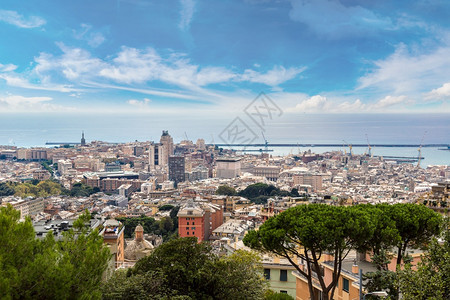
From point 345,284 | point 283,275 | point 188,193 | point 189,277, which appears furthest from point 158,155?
point 345,284

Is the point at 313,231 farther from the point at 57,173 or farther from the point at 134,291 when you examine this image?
the point at 57,173

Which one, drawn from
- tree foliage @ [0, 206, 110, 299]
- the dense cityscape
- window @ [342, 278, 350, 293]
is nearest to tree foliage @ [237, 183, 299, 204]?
the dense cityscape

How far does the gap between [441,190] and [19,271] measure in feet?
58.5

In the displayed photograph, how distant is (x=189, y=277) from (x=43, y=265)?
3.39 m

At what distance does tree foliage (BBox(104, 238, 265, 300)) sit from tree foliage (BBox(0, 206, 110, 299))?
6.38 ft

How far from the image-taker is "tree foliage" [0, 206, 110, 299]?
4.23 m

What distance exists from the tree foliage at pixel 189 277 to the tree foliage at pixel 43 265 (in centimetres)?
194

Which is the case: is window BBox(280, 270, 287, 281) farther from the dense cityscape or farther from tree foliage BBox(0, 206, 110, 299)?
tree foliage BBox(0, 206, 110, 299)

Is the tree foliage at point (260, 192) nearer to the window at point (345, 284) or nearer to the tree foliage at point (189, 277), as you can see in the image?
the tree foliage at point (189, 277)

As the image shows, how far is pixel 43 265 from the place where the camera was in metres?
4.35

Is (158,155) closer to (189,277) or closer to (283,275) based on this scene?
(283,275)

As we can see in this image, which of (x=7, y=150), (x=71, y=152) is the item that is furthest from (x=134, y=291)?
(x=7, y=150)

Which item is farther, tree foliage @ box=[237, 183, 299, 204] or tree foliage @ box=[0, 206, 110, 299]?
tree foliage @ box=[237, 183, 299, 204]

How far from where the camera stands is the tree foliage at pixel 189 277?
22.8 feet
